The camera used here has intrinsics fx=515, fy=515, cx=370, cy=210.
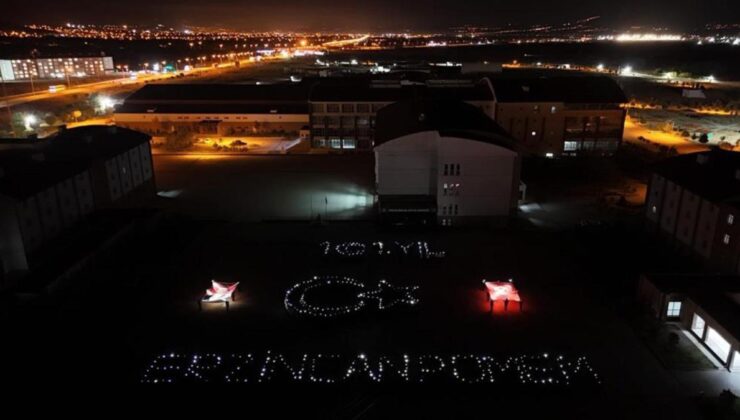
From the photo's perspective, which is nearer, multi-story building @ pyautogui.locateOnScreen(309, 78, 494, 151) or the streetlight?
multi-story building @ pyautogui.locateOnScreen(309, 78, 494, 151)

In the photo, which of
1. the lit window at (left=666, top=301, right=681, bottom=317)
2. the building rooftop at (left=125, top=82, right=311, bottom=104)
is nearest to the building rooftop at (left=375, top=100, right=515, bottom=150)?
the lit window at (left=666, top=301, right=681, bottom=317)

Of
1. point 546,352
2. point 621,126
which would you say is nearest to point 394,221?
point 546,352

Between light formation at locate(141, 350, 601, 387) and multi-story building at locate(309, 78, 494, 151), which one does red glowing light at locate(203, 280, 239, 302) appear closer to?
light formation at locate(141, 350, 601, 387)

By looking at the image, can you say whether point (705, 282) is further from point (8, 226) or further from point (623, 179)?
point (8, 226)

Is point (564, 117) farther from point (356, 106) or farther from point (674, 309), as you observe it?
point (674, 309)

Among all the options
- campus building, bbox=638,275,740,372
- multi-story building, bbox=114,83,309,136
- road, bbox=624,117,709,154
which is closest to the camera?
campus building, bbox=638,275,740,372

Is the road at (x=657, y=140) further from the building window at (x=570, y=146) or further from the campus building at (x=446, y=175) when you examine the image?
the campus building at (x=446, y=175)
